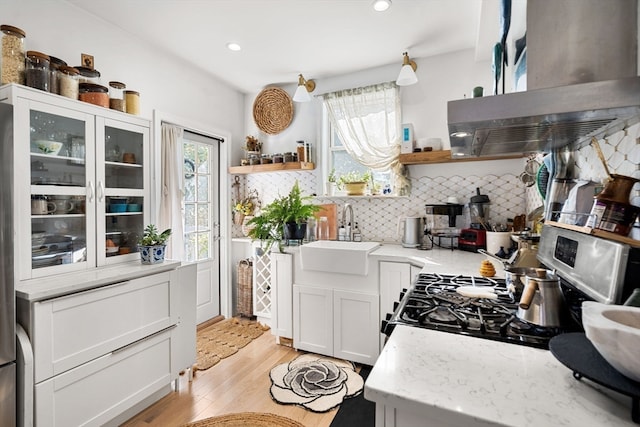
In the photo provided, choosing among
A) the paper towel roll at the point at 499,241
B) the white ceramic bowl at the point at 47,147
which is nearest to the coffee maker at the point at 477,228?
the paper towel roll at the point at 499,241

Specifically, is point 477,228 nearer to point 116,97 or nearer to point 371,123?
point 371,123

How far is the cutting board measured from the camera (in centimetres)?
310

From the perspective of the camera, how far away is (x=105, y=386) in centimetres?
167

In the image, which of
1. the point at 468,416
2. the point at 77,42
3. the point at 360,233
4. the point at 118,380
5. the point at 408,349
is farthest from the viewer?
the point at 360,233

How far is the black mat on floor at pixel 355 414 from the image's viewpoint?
1.80 meters

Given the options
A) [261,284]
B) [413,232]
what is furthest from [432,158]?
[261,284]

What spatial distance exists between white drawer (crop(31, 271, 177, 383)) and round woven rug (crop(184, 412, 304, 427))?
65cm

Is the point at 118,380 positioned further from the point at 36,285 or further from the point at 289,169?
the point at 289,169

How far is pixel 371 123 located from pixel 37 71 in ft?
8.12

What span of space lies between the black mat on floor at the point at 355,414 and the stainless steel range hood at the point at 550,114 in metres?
1.65

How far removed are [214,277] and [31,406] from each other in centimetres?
201

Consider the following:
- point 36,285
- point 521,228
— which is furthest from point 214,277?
point 521,228

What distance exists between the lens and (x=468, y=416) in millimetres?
553

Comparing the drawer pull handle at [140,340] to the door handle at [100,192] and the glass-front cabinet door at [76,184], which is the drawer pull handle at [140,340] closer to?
the glass-front cabinet door at [76,184]
